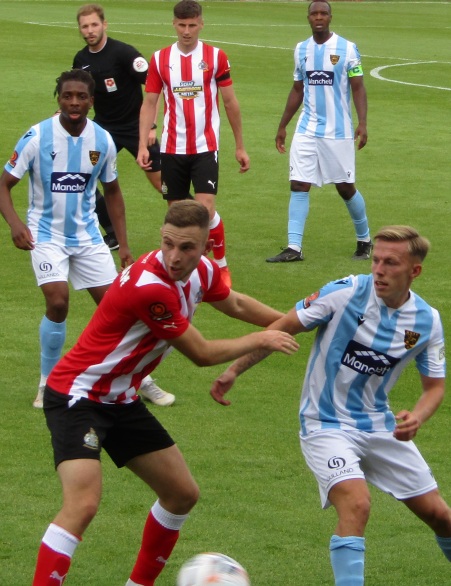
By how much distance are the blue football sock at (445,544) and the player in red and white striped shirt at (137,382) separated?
118cm

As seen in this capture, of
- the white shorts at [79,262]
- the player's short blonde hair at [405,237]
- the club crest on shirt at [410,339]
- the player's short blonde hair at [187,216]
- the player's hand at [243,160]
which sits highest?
the player's short blonde hair at [187,216]

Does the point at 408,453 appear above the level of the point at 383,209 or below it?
above

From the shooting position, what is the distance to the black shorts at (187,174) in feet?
36.7

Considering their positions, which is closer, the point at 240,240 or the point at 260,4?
the point at 240,240

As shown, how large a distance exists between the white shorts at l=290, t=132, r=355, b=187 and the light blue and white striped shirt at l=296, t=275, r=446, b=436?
6680mm

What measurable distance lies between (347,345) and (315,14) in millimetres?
7091

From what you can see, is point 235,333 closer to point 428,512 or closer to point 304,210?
point 304,210

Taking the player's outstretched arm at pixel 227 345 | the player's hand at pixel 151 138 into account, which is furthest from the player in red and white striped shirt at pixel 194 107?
the player's outstretched arm at pixel 227 345

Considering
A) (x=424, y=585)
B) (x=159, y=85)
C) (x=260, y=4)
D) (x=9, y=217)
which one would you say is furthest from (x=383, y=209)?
(x=260, y=4)

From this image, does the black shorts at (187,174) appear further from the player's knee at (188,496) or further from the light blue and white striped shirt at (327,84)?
the player's knee at (188,496)

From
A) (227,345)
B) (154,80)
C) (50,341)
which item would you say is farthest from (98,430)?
(154,80)

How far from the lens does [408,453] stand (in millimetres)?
5793

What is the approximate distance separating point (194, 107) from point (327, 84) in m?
1.79

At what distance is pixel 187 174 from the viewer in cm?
1148
